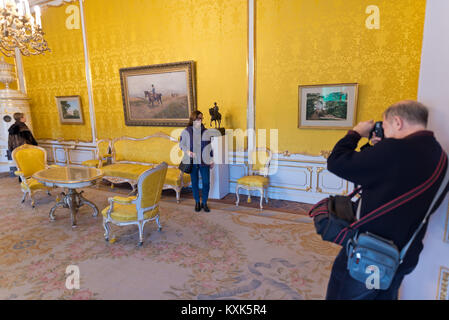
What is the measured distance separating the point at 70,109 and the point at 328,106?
6.26m

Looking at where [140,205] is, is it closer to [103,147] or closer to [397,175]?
[397,175]

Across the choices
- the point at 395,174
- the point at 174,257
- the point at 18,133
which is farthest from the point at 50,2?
the point at 395,174

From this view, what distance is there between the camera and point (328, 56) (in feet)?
13.5

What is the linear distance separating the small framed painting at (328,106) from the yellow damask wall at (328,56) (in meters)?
0.10

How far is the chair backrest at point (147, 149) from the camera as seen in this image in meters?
5.61

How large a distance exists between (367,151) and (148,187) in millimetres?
2464

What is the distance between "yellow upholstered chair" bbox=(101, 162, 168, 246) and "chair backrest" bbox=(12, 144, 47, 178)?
256 cm

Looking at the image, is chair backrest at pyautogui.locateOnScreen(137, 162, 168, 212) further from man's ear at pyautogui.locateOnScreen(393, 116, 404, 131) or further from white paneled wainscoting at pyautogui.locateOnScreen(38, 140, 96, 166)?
white paneled wainscoting at pyautogui.locateOnScreen(38, 140, 96, 166)

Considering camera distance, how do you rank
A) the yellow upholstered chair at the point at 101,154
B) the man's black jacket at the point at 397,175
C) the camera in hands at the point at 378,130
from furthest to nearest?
the yellow upholstered chair at the point at 101,154
the camera in hands at the point at 378,130
the man's black jacket at the point at 397,175

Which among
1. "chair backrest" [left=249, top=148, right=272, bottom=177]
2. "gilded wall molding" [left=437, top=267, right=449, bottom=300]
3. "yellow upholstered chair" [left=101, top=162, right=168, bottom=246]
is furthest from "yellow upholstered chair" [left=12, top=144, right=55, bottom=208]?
"gilded wall molding" [left=437, top=267, right=449, bottom=300]

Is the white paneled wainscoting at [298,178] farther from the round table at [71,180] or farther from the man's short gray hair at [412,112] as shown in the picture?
the man's short gray hair at [412,112]

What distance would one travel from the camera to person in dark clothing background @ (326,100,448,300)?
119 cm

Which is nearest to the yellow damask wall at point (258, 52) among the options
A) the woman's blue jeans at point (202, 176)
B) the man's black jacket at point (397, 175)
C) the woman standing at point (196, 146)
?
the woman standing at point (196, 146)
